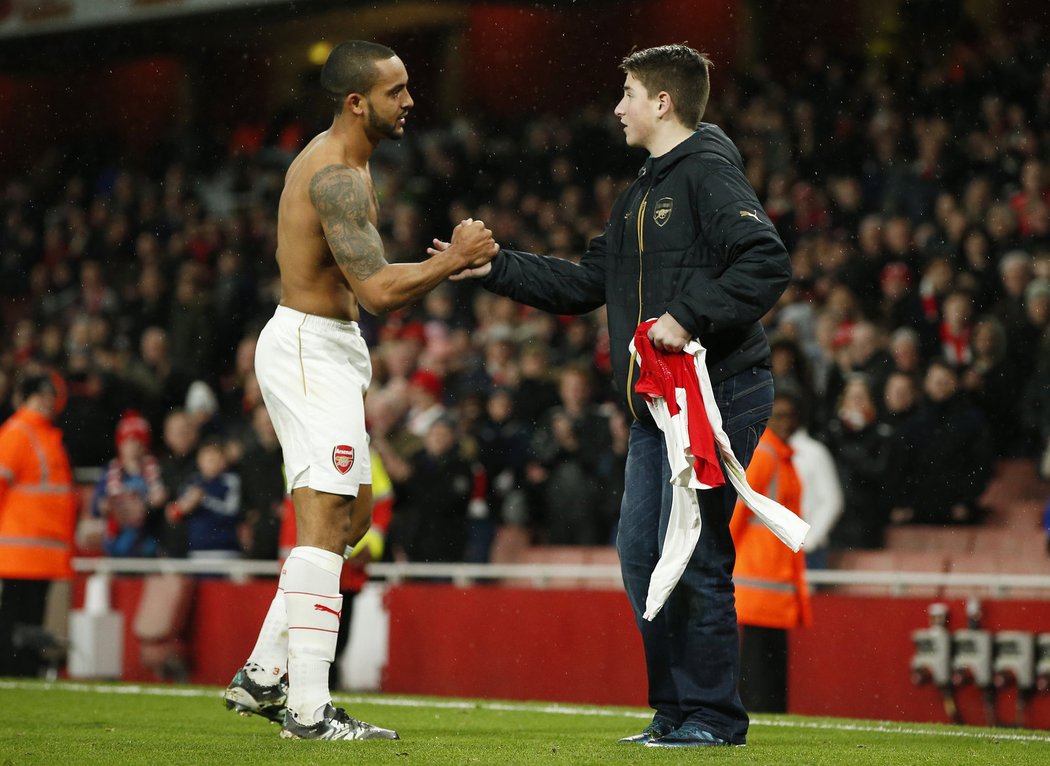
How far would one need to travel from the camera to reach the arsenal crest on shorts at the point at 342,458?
19.5 ft

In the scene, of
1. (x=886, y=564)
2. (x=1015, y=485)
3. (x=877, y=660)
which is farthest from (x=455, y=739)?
(x=1015, y=485)

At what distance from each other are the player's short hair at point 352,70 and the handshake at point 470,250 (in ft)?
1.99

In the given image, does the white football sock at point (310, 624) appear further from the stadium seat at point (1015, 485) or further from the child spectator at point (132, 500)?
the child spectator at point (132, 500)

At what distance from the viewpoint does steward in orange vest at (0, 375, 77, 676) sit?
455 inches

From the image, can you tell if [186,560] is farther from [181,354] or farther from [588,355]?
[181,354]

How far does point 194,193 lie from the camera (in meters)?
21.6

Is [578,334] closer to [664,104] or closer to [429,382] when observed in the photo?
[429,382]

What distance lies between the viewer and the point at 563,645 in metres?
11.0

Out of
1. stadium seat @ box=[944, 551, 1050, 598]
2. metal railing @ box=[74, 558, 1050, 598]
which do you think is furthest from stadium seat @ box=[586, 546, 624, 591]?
stadium seat @ box=[944, 551, 1050, 598]

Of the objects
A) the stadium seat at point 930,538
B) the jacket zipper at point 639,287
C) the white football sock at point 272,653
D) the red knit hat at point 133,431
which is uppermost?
the jacket zipper at point 639,287

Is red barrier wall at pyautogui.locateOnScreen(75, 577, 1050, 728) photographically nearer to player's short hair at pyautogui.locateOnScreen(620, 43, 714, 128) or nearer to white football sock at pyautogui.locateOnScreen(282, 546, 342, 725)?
player's short hair at pyautogui.locateOnScreen(620, 43, 714, 128)

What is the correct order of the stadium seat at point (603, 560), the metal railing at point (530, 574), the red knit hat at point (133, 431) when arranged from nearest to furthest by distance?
1. the metal railing at point (530, 574)
2. the stadium seat at point (603, 560)
3. the red knit hat at point (133, 431)

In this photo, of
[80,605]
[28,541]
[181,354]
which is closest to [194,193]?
[181,354]

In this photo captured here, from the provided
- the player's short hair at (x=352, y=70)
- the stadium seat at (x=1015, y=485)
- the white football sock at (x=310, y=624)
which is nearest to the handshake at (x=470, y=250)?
the player's short hair at (x=352, y=70)
